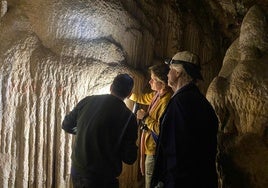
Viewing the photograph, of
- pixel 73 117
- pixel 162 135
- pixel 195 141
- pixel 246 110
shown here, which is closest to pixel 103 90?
pixel 73 117

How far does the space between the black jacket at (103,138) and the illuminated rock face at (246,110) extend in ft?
3.71

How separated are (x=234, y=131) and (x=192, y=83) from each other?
3.92ft

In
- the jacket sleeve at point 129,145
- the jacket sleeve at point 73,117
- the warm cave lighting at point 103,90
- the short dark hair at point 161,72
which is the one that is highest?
the short dark hair at point 161,72

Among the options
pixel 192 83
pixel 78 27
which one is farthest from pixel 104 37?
pixel 192 83

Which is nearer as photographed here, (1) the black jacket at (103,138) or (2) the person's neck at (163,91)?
(1) the black jacket at (103,138)

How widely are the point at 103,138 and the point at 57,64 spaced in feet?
4.11

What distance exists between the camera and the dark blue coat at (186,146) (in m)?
2.56

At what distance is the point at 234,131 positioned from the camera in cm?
380

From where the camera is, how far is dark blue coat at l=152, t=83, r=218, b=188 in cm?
256

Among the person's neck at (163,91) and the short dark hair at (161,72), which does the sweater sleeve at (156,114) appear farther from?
the short dark hair at (161,72)

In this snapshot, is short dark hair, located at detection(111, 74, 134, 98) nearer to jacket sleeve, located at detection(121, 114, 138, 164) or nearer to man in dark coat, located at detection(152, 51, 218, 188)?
jacket sleeve, located at detection(121, 114, 138, 164)

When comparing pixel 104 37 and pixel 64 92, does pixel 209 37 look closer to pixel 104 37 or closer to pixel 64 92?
pixel 104 37

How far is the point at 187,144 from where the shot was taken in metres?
2.58

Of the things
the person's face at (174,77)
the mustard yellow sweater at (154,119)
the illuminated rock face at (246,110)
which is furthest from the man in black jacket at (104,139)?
the illuminated rock face at (246,110)
